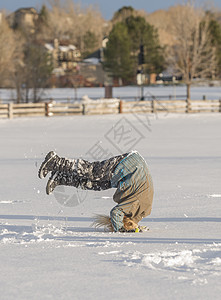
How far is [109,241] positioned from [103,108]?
89.9ft

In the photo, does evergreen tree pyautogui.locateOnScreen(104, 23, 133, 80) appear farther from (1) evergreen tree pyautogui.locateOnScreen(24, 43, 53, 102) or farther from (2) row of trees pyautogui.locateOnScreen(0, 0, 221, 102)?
(1) evergreen tree pyautogui.locateOnScreen(24, 43, 53, 102)

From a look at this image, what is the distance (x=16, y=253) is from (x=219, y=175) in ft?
20.0

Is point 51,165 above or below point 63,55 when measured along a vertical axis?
below

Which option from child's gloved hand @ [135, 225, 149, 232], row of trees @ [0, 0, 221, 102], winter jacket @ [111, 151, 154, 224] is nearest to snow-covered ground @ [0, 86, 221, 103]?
row of trees @ [0, 0, 221, 102]

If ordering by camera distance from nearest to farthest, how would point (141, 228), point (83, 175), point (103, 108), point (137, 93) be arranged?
point (83, 175), point (141, 228), point (103, 108), point (137, 93)

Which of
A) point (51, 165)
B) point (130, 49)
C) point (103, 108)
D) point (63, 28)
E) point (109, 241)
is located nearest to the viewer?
point (109, 241)

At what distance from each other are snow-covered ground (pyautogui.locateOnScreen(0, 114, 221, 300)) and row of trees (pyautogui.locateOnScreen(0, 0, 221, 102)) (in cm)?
Answer: 2840

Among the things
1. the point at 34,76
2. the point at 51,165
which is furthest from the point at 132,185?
the point at 34,76

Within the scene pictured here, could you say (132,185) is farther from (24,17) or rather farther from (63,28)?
(24,17)

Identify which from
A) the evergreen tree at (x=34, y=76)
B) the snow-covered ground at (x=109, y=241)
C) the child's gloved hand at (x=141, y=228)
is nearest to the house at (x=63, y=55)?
the evergreen tree at (x=34, y=76)

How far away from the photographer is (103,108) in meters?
32.1

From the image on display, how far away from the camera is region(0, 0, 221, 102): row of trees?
41625mm

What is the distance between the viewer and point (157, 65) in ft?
229

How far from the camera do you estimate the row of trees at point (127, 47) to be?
4162cm
